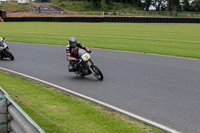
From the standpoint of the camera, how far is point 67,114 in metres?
6.66

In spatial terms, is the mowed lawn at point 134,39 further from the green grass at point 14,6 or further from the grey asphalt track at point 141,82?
the green grass at point 14,6

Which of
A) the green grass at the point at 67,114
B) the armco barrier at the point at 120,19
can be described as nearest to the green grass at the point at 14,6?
the armco barrier at the point at 120,19

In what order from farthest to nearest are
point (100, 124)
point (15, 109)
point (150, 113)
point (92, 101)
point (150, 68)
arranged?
point (150, 68), point (92, 101), point (150, 113), point (100, 124), point (15, 109)

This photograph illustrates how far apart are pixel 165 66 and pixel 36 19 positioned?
147ft

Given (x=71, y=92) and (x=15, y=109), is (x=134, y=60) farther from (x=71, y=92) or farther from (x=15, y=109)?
(x=15, y=109)

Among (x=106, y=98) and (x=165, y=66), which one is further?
(x=165, y=66)

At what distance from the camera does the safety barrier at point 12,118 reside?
4395 mm

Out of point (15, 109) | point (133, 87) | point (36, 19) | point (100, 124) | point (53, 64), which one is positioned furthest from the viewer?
point (36, 19)

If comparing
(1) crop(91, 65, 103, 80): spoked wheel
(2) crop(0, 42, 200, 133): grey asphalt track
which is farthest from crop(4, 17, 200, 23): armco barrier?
(1) crop(91, 65, 103, 80): spoked wheel

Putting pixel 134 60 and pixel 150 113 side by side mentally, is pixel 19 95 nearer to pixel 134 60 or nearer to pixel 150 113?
pixel 150 113

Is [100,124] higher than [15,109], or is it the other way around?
[15,109]

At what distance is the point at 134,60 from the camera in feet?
46.4

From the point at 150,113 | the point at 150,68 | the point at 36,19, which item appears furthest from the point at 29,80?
the point at 36,19

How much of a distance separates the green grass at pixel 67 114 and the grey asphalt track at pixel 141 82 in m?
0.57
